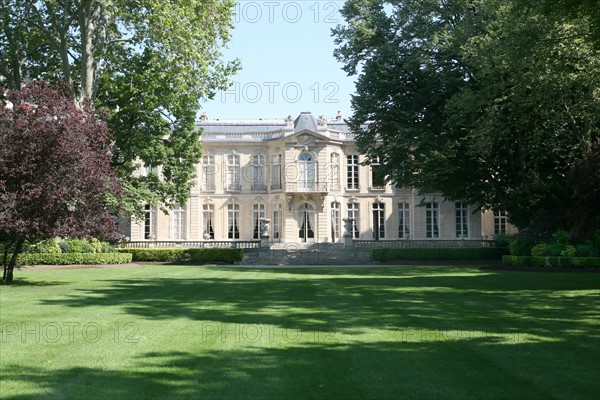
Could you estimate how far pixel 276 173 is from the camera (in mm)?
47906

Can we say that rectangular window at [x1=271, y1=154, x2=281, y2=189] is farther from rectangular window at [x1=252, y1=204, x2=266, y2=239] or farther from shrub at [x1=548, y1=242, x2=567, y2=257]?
shrub at [x1=548, y1=242, x2=567, y2=257]

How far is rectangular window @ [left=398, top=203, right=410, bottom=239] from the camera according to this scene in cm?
4838

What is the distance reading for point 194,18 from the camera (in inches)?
944

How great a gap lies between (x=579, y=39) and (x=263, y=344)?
13.8 meters

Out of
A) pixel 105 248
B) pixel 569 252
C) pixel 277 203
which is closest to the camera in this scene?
pixel 569 252

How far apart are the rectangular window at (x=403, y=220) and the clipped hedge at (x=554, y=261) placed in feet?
67.2

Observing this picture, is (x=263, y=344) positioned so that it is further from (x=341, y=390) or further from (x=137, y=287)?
(x=137, y=287)

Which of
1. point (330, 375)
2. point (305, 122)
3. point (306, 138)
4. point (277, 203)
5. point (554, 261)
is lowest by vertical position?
point (330, 375)

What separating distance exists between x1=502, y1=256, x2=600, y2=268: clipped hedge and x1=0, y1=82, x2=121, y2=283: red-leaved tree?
1736cm

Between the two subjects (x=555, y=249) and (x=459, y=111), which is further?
(x=555, y=249)

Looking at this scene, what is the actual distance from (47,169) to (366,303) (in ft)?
30.6

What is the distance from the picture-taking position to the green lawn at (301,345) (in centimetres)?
604

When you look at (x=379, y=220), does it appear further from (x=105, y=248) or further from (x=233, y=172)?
(x=105, y=248)

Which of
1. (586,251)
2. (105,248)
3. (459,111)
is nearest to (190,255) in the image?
(105,248)
